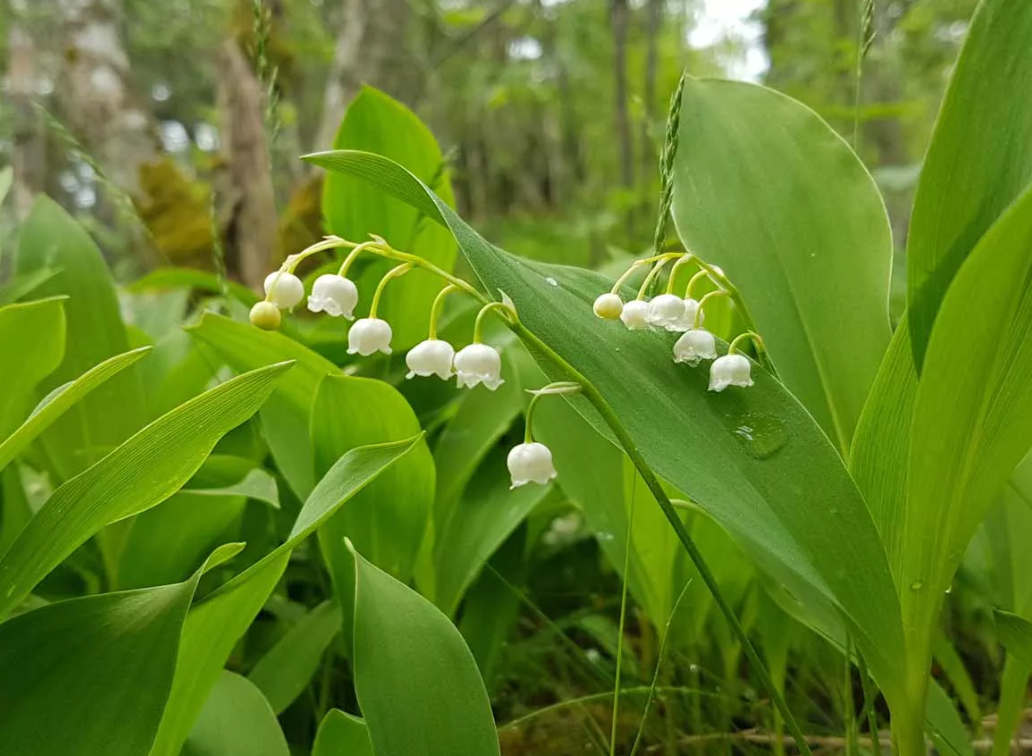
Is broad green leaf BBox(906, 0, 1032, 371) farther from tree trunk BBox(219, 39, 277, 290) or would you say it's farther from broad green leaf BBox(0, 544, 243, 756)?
tree trunk BBox(219, 39, 277, 290)

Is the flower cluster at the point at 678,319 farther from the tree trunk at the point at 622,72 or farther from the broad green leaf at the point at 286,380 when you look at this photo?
the tree trunk at the point at 622,72

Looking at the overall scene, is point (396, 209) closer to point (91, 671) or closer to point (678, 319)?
point (678, 319)

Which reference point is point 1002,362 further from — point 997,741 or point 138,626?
point 138,626

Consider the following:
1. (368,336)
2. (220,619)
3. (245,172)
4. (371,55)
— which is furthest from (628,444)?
(245,172)

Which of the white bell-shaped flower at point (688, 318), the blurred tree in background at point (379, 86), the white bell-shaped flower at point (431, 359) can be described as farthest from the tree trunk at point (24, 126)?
the white bell-shaped flower at point (688, 318)

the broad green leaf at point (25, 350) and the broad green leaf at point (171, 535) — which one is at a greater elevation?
the broad green leaf at point (25, 350)

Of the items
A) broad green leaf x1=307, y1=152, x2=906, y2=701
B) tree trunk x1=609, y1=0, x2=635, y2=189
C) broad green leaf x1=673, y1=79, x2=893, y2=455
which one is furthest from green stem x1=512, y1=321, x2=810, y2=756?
tree trunk x1=609, y1=0, x2=635, y2=189
